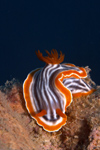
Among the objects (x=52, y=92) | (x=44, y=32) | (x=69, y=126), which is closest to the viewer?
(x=69, y=126)

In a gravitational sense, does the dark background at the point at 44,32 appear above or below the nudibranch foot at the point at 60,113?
above

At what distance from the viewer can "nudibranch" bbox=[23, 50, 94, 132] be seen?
111 inches

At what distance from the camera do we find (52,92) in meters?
3.04

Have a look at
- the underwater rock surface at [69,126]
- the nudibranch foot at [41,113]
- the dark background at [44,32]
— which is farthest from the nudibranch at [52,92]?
the dark background at [44,32]

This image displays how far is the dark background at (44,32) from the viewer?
56.9 m

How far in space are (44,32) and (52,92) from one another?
75.4 meters

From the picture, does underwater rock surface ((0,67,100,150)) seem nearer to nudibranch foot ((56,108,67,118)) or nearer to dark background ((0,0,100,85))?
nudibranch foot ((56,108,67,118))

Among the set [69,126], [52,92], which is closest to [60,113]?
[69,126]

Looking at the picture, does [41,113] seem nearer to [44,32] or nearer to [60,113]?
[60,113]

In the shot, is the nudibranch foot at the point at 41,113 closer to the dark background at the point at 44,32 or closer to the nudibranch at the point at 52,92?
the nudibranch at the point at 52,92

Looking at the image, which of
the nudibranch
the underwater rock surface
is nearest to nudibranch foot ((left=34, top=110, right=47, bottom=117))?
the nudibranch

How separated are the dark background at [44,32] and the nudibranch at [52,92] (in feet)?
145

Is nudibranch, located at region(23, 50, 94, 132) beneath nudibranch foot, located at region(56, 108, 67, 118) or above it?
above

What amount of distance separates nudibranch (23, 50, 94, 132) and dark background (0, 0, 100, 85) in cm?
4424
